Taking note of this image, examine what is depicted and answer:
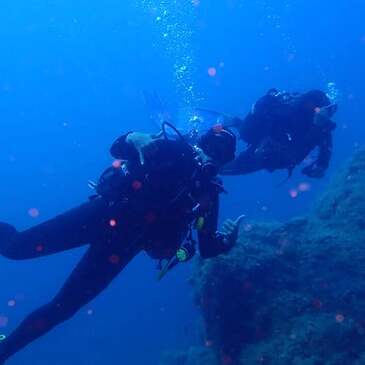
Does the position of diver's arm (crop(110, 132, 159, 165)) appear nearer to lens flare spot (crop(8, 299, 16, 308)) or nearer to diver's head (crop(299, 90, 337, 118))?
diver's head (crop(299, 90, 337, 118))

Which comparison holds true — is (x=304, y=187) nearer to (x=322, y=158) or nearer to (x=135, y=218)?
(x=322, y=158)

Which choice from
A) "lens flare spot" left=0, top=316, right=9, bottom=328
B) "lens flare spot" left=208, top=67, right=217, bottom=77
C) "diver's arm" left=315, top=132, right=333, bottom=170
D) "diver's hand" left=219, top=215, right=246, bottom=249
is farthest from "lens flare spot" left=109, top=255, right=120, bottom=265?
"lens flare spot" left=208, top=67, right=217, bottom=77

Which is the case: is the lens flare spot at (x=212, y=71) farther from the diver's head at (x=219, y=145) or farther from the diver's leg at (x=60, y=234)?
the diver's leg at (x=60, y=234)

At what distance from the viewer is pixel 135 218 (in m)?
4.65

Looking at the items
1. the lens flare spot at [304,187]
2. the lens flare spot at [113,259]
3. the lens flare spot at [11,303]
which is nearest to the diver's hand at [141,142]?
the lens flare spot at [113,259]

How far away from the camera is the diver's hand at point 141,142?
4.62 metres

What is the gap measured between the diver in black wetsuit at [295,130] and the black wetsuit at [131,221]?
303cm

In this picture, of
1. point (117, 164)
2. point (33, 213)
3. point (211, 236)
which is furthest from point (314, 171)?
point (33, 213)

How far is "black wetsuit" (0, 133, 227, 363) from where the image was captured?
4629 millimetres

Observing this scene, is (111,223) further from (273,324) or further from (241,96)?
(241,96)

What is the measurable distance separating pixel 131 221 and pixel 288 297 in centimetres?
361

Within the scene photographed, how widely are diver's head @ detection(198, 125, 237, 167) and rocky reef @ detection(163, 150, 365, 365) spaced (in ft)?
10.2

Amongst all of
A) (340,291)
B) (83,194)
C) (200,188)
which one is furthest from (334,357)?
(83,194)

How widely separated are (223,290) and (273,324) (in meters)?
0.97
